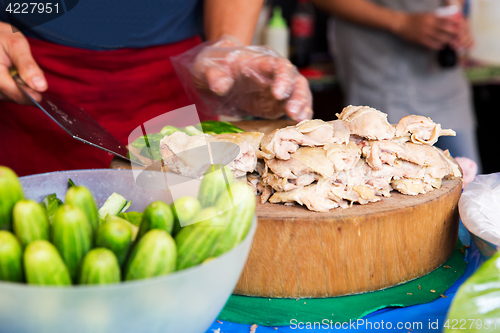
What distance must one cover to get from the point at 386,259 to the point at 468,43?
7.83 feet

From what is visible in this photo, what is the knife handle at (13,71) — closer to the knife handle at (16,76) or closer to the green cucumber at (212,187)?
the knife handle at (16,76)

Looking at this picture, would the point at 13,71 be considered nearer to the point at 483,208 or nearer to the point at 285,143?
the point at 285,143

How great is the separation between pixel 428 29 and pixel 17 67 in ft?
7.49

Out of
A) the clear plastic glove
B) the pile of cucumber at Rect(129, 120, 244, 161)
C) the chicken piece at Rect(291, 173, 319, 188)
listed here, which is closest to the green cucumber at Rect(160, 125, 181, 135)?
the pile of cucumber at Rect(129, 120, 244, 161)

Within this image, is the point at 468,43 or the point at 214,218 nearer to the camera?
the point at 214,218

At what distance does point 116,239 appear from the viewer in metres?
0.65

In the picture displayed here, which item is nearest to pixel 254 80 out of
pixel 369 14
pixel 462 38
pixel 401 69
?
pixel 369 14

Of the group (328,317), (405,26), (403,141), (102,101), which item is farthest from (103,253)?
(405,26)

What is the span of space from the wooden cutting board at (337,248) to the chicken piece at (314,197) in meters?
0.02

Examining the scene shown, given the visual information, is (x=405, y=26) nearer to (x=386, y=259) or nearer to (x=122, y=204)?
(x=386, y=259)

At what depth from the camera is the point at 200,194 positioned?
2.47 ft

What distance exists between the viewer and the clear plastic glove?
1.42 meters

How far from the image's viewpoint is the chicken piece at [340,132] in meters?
1.19

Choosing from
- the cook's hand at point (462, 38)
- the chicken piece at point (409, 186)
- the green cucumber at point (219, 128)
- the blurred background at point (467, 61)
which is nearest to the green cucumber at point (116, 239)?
the chicken piece at point (409, 186)
